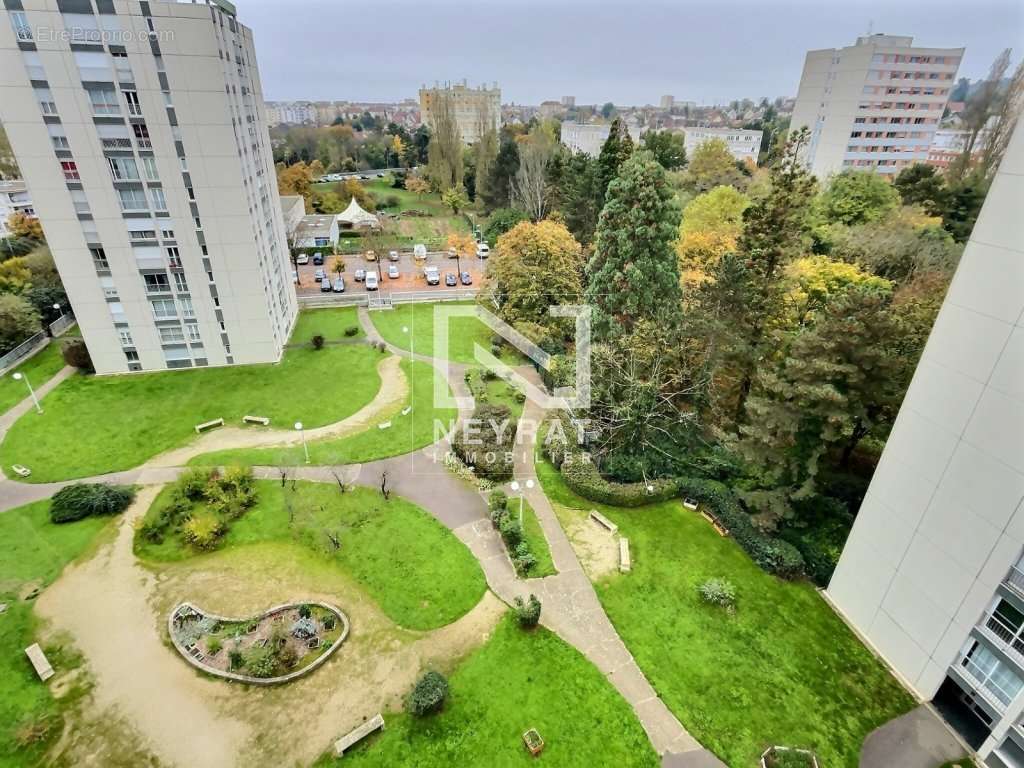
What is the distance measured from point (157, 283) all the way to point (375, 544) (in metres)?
26.1

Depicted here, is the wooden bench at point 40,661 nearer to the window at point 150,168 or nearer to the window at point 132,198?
the window at point 132,198

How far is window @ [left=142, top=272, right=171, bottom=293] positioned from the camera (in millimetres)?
35031

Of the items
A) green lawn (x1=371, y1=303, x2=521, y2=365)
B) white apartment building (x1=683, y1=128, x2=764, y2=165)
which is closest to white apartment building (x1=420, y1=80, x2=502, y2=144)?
white apartment building (x1=683, y1=128, x2=764, y2=165)

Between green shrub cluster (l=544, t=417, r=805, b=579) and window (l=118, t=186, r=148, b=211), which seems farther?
window (l=118, t=186, r=148, b=211)

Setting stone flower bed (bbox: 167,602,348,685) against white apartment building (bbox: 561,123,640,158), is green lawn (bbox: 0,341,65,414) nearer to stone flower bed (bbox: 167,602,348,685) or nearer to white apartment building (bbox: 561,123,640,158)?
stone flower bed (bbox: 167,602,348,685)

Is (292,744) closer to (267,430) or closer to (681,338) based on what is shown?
(267,430)

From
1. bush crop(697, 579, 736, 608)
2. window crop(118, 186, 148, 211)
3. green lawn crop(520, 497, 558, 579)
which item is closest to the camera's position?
bush crop(697, 579, 736, 608)

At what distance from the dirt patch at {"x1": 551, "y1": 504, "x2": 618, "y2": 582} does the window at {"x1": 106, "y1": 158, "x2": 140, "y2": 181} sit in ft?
109

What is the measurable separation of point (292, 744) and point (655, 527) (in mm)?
17357

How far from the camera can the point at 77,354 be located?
36.8 meters

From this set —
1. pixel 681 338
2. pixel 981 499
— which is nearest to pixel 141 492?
pixel 681 338

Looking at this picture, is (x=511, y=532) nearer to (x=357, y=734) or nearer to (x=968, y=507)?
(x=357, y=734)

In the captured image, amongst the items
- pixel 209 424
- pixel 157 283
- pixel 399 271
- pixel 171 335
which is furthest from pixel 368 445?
pixel 399 271

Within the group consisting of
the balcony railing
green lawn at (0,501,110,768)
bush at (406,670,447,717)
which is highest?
the balcony railing
